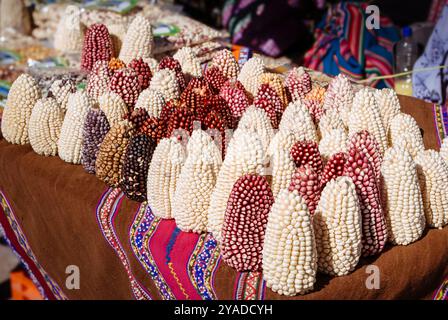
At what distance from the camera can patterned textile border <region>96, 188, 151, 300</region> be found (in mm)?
1616

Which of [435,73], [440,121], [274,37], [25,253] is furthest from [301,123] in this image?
[274,37]

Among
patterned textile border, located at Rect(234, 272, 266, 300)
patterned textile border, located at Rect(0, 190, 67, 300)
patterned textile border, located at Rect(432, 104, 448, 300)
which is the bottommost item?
patterned textile border, located at Rect(0, 190, 67, 300)

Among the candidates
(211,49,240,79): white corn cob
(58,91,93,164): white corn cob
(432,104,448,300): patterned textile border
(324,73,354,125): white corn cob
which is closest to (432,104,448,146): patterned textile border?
(432,104,448,300): patterned textile border

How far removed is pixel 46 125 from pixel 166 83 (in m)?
0.41

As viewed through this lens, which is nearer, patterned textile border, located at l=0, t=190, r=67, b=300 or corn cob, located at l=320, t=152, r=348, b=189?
corn cob, located at l=320, t=152, r=348, b=189

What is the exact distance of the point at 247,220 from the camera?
1.28 metres

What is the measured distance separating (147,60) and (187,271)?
36.6 inches

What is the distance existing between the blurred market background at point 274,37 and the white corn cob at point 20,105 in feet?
0.92

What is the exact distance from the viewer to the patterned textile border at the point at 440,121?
1.93 m

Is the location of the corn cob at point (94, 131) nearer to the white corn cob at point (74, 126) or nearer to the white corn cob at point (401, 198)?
the white corn cob at point (74, 126)

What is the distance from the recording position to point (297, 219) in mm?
1182

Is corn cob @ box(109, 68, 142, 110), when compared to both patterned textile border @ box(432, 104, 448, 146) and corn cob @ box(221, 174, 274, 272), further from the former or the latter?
patterned textile border @ box(432, 104, 448, 146)

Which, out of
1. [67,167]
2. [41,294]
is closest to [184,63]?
[67,167]

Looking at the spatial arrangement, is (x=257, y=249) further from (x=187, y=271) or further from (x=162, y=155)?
(x=162, y=155)
